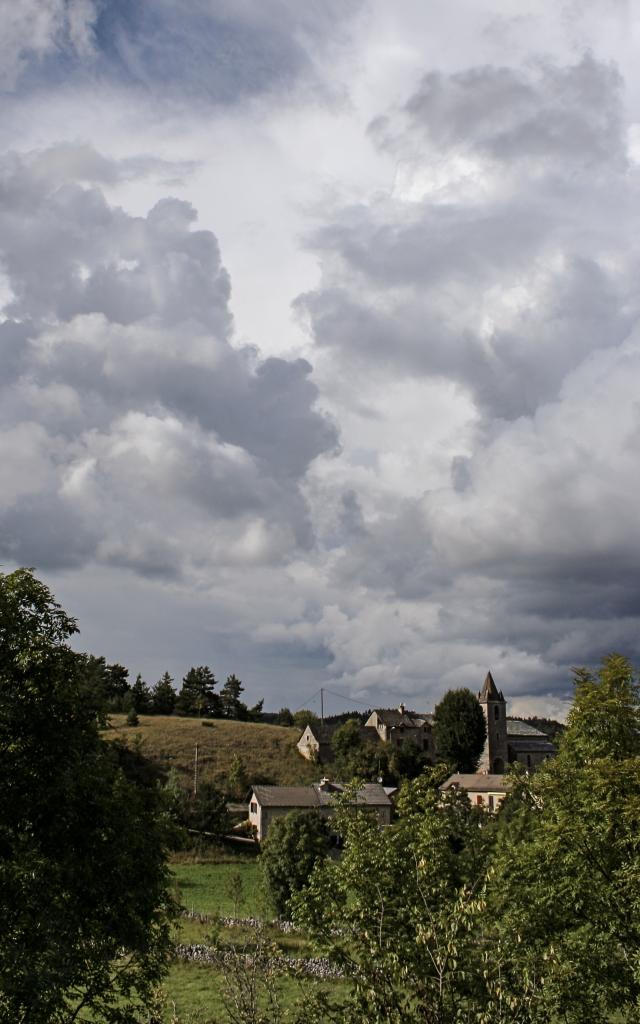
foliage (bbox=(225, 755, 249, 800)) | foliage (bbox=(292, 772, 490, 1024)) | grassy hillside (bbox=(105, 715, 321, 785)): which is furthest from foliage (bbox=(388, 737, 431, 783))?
foliage (bbox=(292, 772, 490, 1024))

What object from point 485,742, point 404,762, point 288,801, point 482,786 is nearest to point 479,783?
point 482,786

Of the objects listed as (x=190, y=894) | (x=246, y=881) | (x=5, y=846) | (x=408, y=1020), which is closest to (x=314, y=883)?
(x=408, y=1020)

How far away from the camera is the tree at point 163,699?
140375 mm

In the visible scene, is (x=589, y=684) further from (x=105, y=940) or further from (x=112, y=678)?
(x=112, y=678)

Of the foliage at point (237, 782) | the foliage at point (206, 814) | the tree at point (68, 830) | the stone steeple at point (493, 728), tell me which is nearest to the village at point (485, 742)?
the stone steeple at point (493, 728)

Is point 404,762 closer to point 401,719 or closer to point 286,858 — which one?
point 401,719

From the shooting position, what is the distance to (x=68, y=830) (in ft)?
57.7

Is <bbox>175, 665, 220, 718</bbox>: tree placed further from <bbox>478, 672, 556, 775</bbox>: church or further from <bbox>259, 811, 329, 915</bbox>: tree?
<bbox>259, 811, 329, 915</bbox>: tree

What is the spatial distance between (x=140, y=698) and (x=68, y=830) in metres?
125

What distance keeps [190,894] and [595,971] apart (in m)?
41.8

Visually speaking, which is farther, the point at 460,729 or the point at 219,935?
the point at 460,729

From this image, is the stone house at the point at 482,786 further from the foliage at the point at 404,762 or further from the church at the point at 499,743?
the church at the point at 499,743

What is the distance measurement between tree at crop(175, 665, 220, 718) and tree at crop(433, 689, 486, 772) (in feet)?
→ 133

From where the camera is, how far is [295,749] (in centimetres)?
11469
